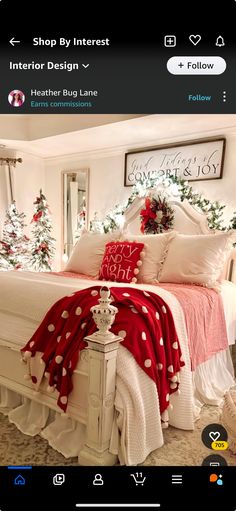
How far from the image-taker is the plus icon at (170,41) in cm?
52

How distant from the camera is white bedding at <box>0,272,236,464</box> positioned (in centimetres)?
123

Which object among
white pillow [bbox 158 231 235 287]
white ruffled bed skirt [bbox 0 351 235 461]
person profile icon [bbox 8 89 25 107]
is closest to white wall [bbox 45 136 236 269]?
white pillow [bbox 158 231 235 287]

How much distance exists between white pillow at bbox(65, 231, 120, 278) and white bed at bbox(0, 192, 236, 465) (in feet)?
3.19

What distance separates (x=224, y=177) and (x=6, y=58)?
2607mm

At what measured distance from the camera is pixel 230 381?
216 cm

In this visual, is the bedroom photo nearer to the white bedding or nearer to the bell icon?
the white bedding

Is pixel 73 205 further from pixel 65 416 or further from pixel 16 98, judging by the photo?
pixel 16 98

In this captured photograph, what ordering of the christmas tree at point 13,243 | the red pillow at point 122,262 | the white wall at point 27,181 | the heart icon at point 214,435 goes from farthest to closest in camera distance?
the white wall at point 27,181 < the christmas tree at point 13,243 < the red pillow at point 122,262 < the heart icon at point 214,435

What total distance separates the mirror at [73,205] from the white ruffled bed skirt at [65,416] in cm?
249

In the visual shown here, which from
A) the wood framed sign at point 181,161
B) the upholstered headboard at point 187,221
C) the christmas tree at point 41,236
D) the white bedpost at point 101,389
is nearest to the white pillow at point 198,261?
the upholstered headboard at point 187,221

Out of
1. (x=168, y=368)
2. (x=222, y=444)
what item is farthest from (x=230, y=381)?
(x=222, y=444)
